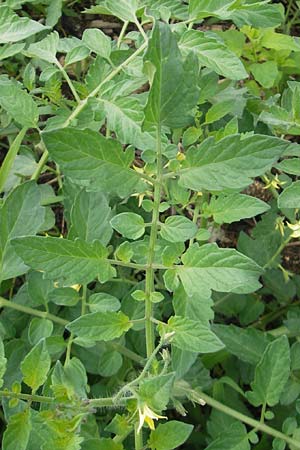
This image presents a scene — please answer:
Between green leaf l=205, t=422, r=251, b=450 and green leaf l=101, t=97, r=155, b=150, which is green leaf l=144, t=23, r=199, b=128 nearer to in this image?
green leaf l=101, t=97, r=155, b=150

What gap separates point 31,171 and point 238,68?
656 mm

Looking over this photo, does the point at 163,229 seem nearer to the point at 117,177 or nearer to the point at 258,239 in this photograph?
the point at 117,177

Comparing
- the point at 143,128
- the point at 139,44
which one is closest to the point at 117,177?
the point at 143,128

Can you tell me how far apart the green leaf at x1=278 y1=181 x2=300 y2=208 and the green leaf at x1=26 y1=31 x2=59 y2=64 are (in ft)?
1.76

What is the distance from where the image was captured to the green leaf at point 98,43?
1.30m

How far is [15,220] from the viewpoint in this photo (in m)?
1.35

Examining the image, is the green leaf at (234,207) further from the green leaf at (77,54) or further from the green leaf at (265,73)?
the green leaf at (265,73)

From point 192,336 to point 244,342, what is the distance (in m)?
0.47

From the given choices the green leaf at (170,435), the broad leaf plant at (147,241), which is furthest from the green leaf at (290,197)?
the green leaf at (170,435)

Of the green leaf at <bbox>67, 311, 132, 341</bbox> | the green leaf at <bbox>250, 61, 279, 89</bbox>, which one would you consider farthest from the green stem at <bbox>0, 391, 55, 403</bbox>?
the green leaf at <bbox>250, 61, 279, 89</bbox>

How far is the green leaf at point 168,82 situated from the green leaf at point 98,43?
43 cm

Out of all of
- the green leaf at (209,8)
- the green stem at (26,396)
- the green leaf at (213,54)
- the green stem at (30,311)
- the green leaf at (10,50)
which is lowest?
the green stem at (30,311)

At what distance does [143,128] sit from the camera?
0.93 m

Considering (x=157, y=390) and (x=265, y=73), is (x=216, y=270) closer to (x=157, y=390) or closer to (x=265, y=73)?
(x=157, y=390)
